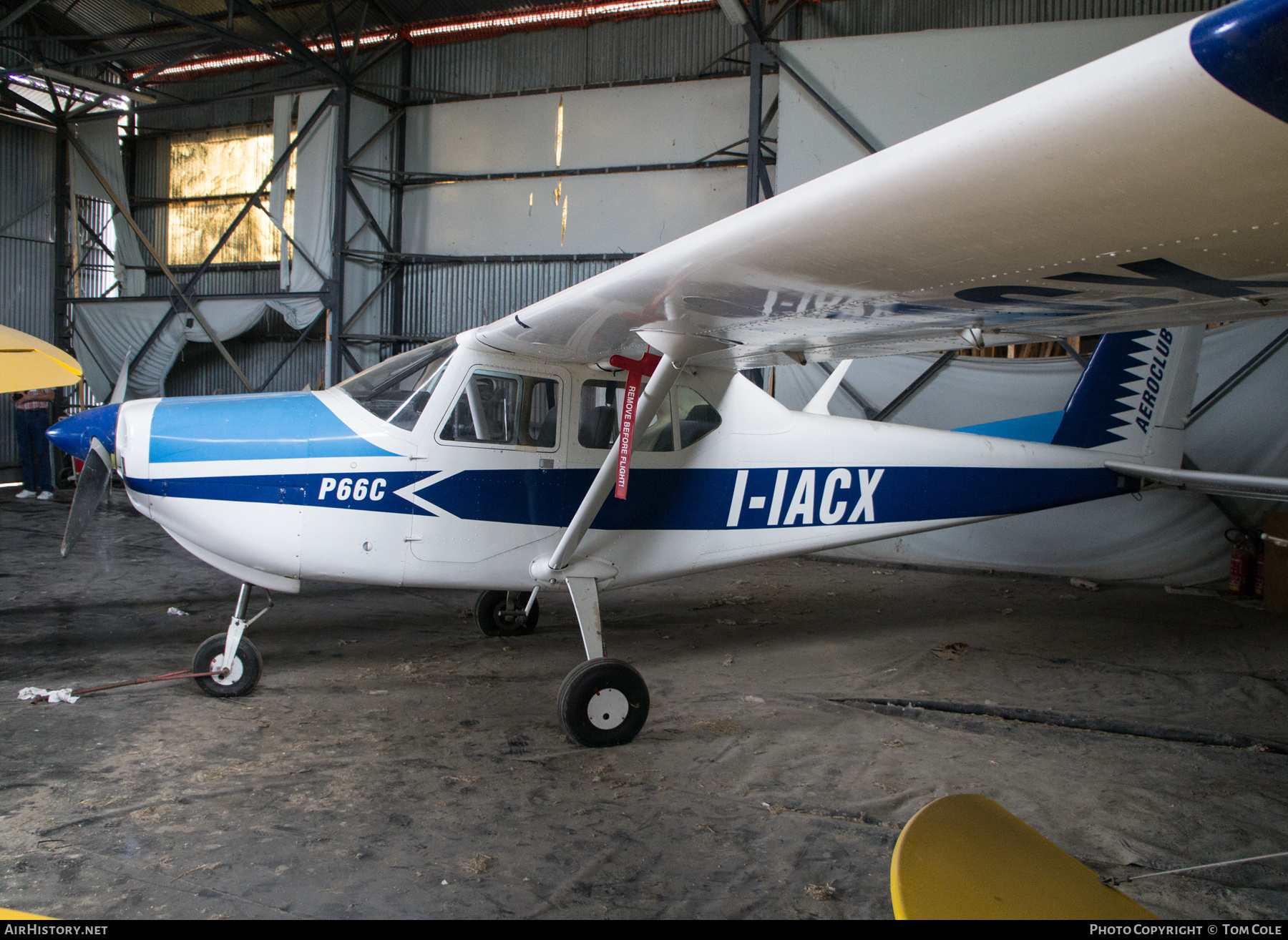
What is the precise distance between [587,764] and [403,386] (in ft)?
7.19

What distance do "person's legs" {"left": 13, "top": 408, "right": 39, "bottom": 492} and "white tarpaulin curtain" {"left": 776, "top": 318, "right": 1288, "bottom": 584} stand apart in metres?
11.3

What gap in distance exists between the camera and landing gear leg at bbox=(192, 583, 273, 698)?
4.32 meters

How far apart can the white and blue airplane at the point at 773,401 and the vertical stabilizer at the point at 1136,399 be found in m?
0.02

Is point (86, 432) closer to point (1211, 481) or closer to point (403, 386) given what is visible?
point (403, 386)

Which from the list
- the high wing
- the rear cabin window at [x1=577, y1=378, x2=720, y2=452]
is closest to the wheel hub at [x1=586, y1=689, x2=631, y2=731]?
the rear cabin window at [x1=577, y1=378, x2=720, y2=452]

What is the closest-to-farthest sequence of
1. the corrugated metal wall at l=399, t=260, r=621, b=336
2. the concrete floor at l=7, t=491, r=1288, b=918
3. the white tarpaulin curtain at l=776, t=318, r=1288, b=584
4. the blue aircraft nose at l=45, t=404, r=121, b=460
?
the concrete floor at l=7, t=491, r=1288, b=918, the blue aircraft nose at l=45, t=404, r=121, b=460, the white tarpaulin curtain at l=776, t=318, r=1288, b=584, the corrugated metal wall at l=399, t=260, r=621, b=336

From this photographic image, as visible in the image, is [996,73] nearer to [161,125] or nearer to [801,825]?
[801,825]

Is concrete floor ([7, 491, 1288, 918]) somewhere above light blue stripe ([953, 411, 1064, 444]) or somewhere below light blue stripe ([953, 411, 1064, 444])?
below

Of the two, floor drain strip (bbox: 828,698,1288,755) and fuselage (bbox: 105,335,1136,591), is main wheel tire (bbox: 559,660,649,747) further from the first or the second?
floor drain strip (bbox: 828,698,1288,755)

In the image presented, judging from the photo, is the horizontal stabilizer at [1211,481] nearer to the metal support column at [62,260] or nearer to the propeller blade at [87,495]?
the propeller blade at [87,495]

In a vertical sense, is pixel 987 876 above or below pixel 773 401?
below

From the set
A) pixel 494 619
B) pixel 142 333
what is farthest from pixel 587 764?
pixel 142 333

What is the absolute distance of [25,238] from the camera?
1522 centimetres

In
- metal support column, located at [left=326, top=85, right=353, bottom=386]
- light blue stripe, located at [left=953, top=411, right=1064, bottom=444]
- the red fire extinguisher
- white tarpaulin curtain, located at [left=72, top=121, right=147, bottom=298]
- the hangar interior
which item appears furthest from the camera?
white tarpaulin curtain, located at [left=72, top=121, right=147, bottom=298]
